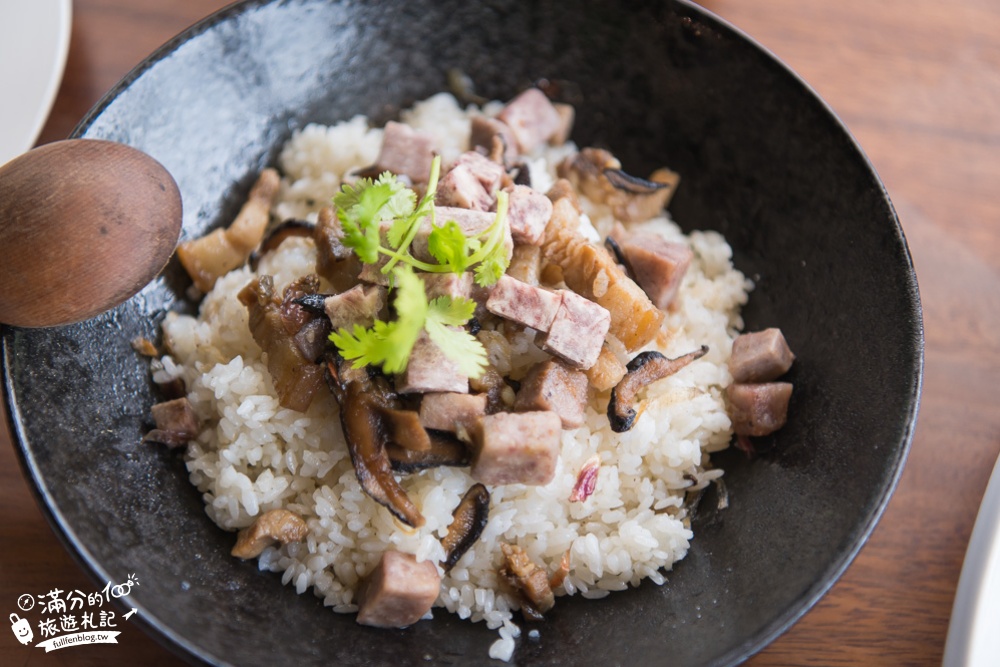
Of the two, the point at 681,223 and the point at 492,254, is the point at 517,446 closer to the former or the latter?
the point at 492,254

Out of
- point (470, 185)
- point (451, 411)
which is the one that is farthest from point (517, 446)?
point (470, 185)

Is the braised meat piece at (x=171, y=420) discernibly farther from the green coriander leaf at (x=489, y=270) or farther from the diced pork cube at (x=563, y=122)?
the diced pork cube at (x=563, y=122)

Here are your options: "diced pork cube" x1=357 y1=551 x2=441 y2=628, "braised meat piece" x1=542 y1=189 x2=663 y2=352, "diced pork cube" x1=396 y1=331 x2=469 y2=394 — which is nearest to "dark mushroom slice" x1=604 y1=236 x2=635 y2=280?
"braised meat piece" x1=542 y1=189 x2=663 y2=352

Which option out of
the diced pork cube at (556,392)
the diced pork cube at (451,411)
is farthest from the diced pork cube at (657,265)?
the diced pork cube at (451,411)

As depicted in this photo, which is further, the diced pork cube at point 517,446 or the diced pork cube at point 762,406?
the diced pork cube at point 762,406

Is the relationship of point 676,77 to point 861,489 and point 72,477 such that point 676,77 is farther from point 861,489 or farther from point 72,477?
point 72,477

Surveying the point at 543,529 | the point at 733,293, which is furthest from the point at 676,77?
the point at 543,529
